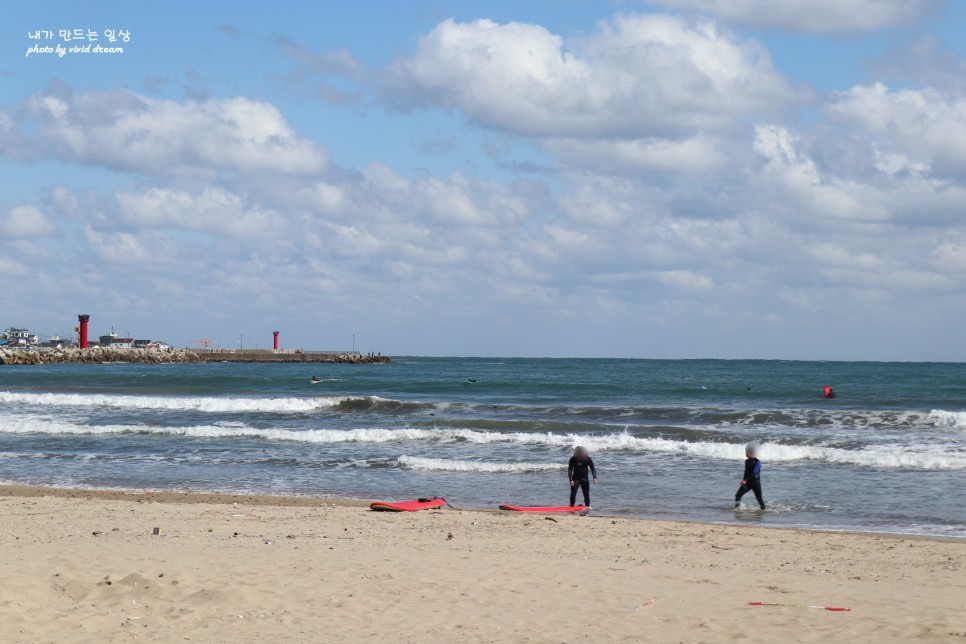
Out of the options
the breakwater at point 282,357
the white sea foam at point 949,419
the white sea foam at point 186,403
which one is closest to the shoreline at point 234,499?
the white sea foam at point 949,419

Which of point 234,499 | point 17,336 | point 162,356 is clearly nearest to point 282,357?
point 162,356

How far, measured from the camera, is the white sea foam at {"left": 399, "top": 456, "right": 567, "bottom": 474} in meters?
20.6

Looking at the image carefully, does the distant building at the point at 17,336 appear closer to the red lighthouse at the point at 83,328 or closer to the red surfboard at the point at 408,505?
the red lighthouse at the point at 83,328

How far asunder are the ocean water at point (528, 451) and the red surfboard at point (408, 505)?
1.16 metres

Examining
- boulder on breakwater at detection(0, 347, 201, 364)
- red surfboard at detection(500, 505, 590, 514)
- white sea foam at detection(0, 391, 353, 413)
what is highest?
boulder on breakwater at detection(0, 347, 201, 364)

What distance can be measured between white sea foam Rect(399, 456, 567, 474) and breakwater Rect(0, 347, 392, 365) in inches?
3129

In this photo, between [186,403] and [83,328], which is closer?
[186,403]

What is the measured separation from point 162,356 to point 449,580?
3769 inches

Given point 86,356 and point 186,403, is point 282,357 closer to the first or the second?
point 86,356

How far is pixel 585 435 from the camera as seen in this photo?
88.3ft

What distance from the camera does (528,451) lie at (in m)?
24.0

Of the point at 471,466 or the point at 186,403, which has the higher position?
the point at 186,403

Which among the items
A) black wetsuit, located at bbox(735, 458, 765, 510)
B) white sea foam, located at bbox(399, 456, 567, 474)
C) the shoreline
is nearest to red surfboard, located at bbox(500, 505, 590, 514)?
the shoreline

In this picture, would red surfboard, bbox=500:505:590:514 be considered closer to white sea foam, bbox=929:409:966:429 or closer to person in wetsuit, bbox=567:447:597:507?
person in wetsuit, bbox=567:447:597:507
